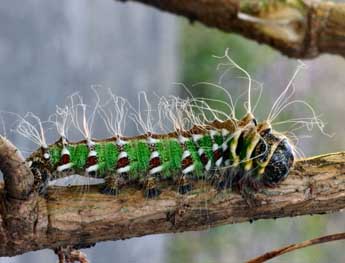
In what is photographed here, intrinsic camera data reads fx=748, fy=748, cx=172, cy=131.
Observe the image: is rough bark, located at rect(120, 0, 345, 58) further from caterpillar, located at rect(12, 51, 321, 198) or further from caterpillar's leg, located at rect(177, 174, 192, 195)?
caterpillar's leg, located at rect(177, 174, 192, 195)

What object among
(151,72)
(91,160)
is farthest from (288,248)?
(151,72)

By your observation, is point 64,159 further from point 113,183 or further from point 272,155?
point 272,155

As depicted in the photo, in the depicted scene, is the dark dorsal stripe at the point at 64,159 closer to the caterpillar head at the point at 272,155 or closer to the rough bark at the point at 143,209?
the rough bark at the point at 143,209

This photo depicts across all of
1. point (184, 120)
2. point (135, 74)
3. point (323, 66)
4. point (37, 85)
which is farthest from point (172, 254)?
point (184, 120)

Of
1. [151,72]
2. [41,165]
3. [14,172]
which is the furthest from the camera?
[151,72]

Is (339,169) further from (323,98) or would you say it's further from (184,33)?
(184,33)

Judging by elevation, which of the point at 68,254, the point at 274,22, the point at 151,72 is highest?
the point at 274,22

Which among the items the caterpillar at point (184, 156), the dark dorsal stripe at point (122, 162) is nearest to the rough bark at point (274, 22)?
the caterpillar at point (184, 156)

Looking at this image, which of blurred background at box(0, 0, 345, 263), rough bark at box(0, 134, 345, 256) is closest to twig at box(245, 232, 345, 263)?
rough bark at box(0, 134, 345, 256)
